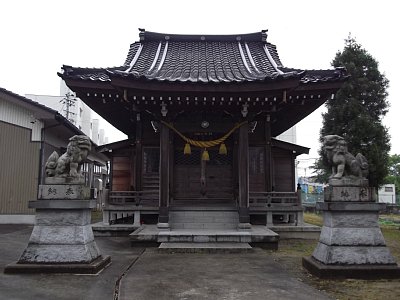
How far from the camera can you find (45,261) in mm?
6938

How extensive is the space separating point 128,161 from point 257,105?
6884 mm

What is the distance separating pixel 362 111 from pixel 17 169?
17394 millimetres

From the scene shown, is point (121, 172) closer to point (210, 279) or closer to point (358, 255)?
point (210, 279)

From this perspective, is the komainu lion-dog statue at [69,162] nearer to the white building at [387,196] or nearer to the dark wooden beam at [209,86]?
the dark wooden beam at [209,86]

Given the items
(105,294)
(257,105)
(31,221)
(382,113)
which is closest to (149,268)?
(105,294)

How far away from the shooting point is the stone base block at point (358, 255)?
22.6 ft

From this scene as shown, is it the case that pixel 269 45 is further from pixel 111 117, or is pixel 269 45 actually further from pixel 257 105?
pixel 111 117

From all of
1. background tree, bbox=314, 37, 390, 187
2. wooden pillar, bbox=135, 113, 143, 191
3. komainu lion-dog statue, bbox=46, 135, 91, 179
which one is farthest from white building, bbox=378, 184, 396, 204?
komainu lion-dog statue, bbox=46, 135, 91, 179

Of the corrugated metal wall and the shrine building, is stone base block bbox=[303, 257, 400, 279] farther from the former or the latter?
the corrugated metal wall

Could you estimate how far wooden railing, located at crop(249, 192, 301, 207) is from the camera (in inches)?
529

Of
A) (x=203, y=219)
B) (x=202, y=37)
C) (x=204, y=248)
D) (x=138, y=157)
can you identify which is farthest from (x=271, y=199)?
(x=202, y=37)

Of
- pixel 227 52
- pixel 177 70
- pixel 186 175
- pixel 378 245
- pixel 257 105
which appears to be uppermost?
pixel 227 52

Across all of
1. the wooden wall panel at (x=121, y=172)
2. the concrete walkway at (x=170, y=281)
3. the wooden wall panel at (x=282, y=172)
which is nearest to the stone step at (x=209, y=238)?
the concrete walkway at (x=170, y=281)

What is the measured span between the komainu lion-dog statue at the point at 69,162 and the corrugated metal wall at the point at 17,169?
10192 millimetres
